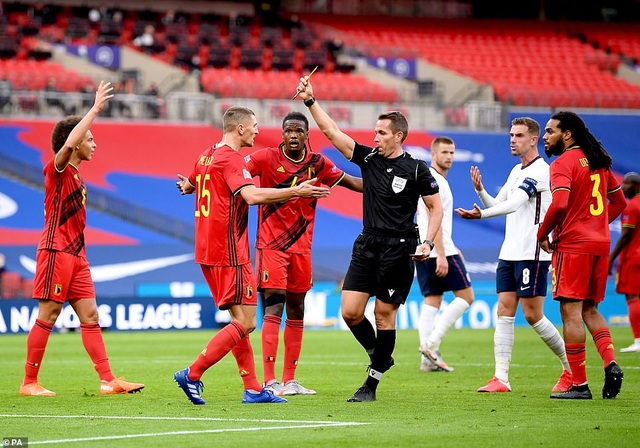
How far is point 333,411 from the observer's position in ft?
30.2

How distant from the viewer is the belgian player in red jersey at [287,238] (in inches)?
430

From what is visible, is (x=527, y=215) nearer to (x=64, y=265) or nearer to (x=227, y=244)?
(x=227, y=244)

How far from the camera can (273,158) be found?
36.5 ft

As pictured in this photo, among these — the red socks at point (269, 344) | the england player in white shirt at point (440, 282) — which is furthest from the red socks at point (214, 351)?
the england player in white shirt at point (440, 282)

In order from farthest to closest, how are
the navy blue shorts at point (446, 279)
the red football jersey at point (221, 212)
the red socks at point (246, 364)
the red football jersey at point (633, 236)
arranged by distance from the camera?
1. the red football jersey at point (633, 236)
2. the navy blue shorts at point (446, 279)
3. the red socks at point (246, 364)
4. the red football jersey at point (221, 212)

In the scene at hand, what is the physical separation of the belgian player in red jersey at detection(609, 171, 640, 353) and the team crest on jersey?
745 cm

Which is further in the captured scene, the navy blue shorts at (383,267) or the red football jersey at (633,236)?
the red football jersey at (633,236)

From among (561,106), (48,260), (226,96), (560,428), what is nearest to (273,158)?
(48,260)

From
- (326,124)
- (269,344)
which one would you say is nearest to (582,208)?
(326,124)

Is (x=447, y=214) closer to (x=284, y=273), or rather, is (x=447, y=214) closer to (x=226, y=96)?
(x=284, y=273)

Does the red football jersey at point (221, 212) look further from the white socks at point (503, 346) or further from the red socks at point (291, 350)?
the white socks at point (503, 346)

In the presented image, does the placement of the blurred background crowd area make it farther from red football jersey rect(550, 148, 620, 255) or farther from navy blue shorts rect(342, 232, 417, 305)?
red football jersey rect(550, 148, 620, 255)

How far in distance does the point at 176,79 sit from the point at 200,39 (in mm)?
3620

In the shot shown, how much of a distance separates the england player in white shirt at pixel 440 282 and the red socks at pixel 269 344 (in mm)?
3147
